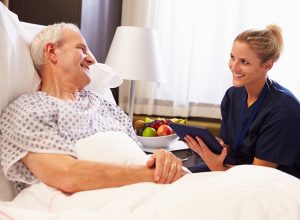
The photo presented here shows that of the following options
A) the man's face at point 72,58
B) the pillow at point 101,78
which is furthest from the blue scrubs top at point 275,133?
the man's face at point 72,58

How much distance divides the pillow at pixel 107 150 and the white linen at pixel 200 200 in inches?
6.0

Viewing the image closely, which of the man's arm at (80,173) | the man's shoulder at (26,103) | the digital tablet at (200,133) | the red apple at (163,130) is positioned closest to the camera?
the man's arm at (80,173)

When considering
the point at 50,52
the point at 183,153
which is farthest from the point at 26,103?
the point at 183,153

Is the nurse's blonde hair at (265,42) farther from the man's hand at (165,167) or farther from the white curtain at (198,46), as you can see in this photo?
the white curtain at (198,46)

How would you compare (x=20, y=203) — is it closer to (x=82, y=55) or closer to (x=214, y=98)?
(x=82, y=55)

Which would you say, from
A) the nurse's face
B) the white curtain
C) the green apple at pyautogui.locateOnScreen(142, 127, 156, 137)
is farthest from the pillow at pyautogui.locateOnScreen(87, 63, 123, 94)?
the white curtain

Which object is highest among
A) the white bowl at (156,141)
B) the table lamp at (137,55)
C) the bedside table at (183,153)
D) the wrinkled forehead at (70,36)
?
the wrinkled forehead at (70,36)

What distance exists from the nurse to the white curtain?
831 mm

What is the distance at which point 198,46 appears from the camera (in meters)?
2.60

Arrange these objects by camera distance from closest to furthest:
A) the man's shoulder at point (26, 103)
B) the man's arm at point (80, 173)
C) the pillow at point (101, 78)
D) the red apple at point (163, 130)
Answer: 1. the man's arm at point (80, 173)
2. the man's shoulder at point (26, 103)
3. the pillow at point (101, 78)
4. the red apple at point (163, 130)

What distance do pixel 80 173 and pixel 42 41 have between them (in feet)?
1.89

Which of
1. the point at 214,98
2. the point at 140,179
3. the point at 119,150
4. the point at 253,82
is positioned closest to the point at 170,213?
the point at 140,179

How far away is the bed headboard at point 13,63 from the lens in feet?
4.26

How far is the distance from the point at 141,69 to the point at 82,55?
497 mm
